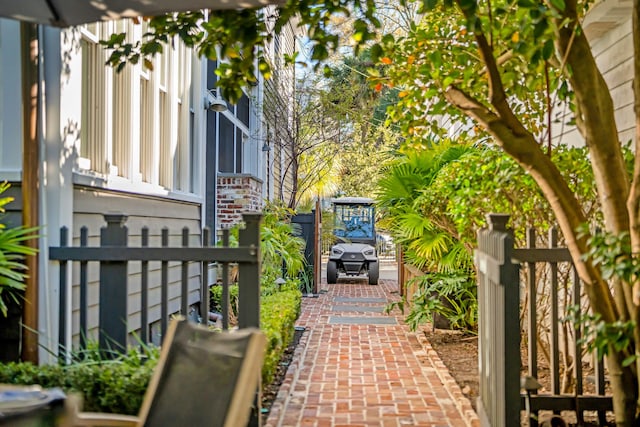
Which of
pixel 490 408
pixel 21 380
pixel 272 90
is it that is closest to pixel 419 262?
pixel 490 408

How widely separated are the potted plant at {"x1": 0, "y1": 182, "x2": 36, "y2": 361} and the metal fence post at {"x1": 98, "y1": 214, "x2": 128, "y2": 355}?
0.43 meters

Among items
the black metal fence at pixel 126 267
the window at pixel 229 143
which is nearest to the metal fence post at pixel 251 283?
the black metal fence at pixel 126 267

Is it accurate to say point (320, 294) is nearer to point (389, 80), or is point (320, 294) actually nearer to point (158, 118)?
point (158, 118)

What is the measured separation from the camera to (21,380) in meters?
3.66

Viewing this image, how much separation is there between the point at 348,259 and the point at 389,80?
1016cm

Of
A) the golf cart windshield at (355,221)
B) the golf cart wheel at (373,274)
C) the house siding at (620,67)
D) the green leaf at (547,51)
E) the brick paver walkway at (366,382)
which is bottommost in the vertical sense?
the brick paver walkway at (366,382)

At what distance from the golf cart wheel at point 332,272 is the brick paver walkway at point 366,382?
5.98 m

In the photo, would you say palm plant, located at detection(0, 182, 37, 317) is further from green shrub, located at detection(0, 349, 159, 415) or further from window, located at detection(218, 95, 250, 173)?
window, located at detection(218, 95, 250, 173)

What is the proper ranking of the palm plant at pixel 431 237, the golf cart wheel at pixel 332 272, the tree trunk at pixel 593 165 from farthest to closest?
the golf cart wheel at pixel 332 272
the palm plant at pixel 431 237
the tree trunk at pixel 593 165

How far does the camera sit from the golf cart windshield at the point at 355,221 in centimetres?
1750

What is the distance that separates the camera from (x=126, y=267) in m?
4.12

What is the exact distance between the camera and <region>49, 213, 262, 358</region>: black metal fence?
3889mm

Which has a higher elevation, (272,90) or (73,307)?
(272,90)

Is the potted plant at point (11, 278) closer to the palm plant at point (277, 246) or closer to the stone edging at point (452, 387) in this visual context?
the stone edging at point (452, 387)
